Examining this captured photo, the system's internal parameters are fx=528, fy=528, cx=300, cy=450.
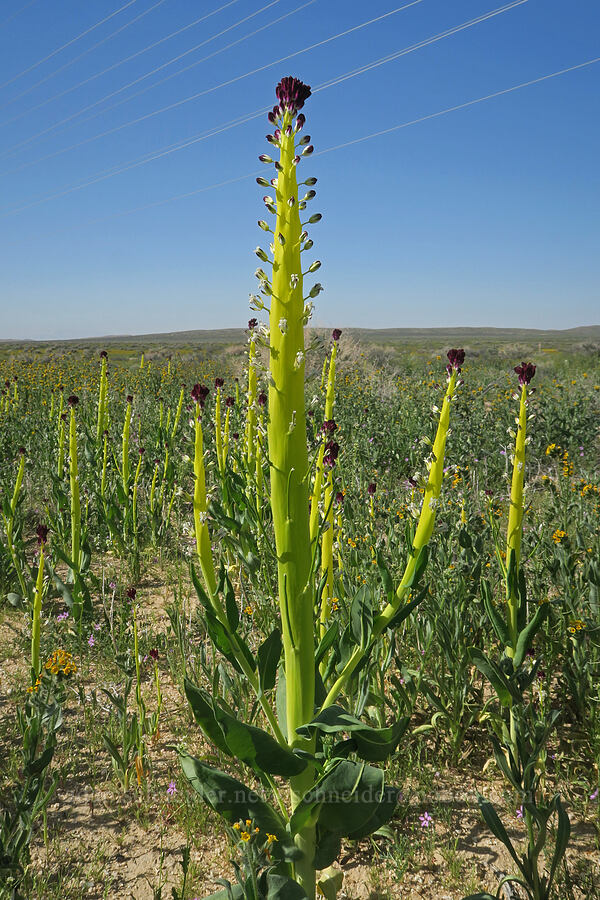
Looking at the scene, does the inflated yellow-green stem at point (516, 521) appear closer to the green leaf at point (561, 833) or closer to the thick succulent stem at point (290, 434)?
the green leaf at point (561, 833)

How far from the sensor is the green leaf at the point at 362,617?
158 centimetres

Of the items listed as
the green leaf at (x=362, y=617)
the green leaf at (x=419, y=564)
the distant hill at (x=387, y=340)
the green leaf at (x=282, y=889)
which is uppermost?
the distant hill at (x=387, y=340)

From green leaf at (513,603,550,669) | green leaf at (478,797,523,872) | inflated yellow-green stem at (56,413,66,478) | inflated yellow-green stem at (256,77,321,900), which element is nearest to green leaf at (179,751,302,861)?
inflated yellow-green stem at (256,77,321,900)

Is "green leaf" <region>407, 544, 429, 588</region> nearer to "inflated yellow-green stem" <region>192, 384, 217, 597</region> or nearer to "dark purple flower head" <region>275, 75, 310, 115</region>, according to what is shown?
"inflated yellow-green stem" <region>192, 384, 217, 597</region>

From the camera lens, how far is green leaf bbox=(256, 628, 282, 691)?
66.9 inches

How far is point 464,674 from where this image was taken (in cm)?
272

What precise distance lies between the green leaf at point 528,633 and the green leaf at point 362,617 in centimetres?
91

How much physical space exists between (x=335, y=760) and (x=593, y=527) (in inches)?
136

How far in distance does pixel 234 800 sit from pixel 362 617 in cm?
64

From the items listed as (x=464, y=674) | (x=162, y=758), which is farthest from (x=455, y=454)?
(x=162, y=758)

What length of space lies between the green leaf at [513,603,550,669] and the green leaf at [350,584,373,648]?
0.91 metres

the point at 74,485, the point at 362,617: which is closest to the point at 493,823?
the point at 362,617

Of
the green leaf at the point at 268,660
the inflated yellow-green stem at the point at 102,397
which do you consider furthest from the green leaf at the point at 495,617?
the inflated yellow-green stem at the point at 102,397

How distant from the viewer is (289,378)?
4.60ft
